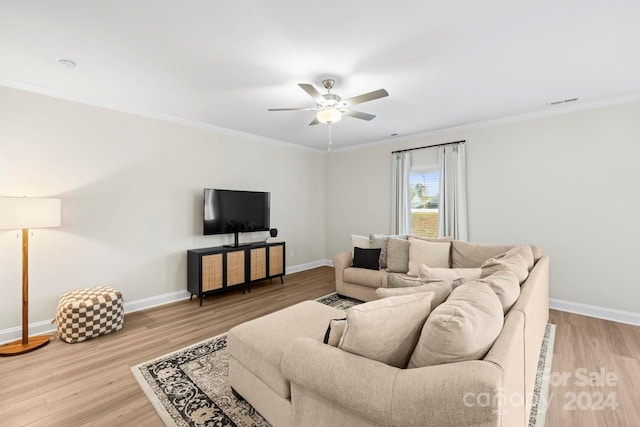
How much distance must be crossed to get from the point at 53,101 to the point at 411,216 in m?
5.32

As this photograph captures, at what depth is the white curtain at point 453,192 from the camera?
4633mm

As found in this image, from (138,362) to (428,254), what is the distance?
3.38 meters

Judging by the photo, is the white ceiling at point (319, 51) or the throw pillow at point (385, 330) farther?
the white ceiling at point (319, 51)

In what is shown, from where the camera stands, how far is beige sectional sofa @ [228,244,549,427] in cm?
96

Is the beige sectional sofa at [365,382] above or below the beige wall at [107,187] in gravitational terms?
below

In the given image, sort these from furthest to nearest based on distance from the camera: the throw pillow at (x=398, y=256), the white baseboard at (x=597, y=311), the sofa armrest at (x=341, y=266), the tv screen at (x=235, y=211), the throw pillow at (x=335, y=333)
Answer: the tv screen at (x=235, y=211) → the sofa armrest at (x=341, y=266) → the throw pillow at (x=398, y=256) → the white baseboard at (x=597, y=311) → the throw pillow at (x=335, y=333)

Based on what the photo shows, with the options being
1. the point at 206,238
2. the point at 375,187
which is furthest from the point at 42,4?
the point at 375,187

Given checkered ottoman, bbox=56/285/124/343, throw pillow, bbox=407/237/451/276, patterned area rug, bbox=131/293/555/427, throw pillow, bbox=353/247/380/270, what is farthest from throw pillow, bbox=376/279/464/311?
checkered ottoman, bbox=56/285/124/343

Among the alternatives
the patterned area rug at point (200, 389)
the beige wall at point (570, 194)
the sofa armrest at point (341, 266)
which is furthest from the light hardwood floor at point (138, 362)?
the sofa armrest at point (341, 266)

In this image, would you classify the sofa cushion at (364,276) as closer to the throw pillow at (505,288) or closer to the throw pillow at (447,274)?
the throw pillow at (447,274)

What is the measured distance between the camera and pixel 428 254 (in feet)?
12.3

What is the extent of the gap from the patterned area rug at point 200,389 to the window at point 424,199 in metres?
2.49

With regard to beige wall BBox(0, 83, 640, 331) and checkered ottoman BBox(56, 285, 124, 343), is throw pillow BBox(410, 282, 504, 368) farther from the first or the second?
beige wall BBox(0, 83, 640, 331)

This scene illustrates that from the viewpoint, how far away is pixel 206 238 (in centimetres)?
462
